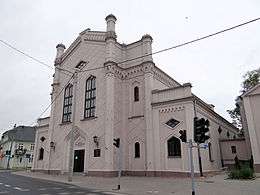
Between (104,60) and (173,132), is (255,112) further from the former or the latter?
(104,60)

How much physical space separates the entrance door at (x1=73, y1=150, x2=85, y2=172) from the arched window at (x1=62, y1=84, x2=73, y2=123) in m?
4.84

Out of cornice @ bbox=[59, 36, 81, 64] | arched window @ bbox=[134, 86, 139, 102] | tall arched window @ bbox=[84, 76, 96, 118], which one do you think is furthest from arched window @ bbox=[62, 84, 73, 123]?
arched window @ bbox=[134, 86, 139, 102]

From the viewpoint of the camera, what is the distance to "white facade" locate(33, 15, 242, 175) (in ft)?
79.0

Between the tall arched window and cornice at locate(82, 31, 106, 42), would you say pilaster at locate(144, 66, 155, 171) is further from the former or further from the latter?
cornice at locate(82, 31, 106, 42)

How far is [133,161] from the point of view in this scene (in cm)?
2611

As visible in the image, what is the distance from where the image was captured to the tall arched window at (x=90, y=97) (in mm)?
28844

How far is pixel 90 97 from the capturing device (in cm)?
2952

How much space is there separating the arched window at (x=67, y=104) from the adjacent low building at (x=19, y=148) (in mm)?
35819

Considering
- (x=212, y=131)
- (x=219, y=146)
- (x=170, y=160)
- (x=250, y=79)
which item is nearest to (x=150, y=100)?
(x=170, y=160)

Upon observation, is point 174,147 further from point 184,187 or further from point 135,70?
point 135,70

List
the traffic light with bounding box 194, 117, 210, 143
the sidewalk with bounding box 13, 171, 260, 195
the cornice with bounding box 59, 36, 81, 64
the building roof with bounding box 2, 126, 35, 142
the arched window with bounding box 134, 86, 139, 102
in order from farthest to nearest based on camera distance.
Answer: the building roof with bounding box 2, 126, 35, 142 → the cornice with bounding box 59, 36, 81, 64 → the arched window with bounding box 134, 86, 139, 102 → the sidewalk with bounding box 13, 171, 260, 195 → the traffic light with bounding box 194, 117, 210, 143

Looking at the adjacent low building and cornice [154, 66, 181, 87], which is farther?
the adjacent low building

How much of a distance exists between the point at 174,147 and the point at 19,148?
54003mm

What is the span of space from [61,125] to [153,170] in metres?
13.6
